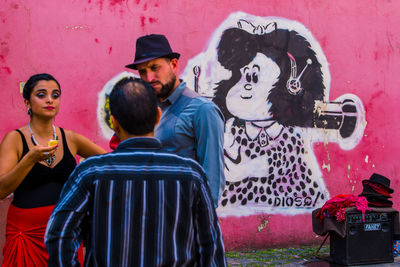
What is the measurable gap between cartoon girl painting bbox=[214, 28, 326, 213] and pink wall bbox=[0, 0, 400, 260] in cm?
25

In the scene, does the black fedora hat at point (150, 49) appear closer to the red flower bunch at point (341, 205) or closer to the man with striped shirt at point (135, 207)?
the man with striped shirt at point (135, 207)

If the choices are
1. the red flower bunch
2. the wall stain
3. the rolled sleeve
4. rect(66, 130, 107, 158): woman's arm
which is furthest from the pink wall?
the rolled sleeve

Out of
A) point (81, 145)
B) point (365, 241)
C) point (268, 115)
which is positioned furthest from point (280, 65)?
point (81, 145)

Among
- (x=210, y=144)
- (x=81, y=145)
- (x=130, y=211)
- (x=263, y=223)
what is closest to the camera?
(x=130, y=211)

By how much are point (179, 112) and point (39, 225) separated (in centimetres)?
118

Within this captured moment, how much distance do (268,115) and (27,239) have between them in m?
4.09

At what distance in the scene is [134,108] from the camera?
194 cm

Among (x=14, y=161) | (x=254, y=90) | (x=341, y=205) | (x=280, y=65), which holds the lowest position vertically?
(x=341, y=205)

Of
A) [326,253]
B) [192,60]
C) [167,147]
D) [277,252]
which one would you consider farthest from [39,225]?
[326,253]

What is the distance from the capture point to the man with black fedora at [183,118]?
2730 millimetres

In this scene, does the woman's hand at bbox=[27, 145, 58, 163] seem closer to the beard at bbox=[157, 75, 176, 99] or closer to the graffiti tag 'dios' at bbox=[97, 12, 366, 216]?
the beard at bbox=[157, 75, 176, 99]

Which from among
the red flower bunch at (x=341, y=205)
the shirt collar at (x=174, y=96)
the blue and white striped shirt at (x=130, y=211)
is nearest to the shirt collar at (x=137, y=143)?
the blue and white striped shirt at (x=130, y=211)

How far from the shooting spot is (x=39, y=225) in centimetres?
315

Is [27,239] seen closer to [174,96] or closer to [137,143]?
[174,96]
